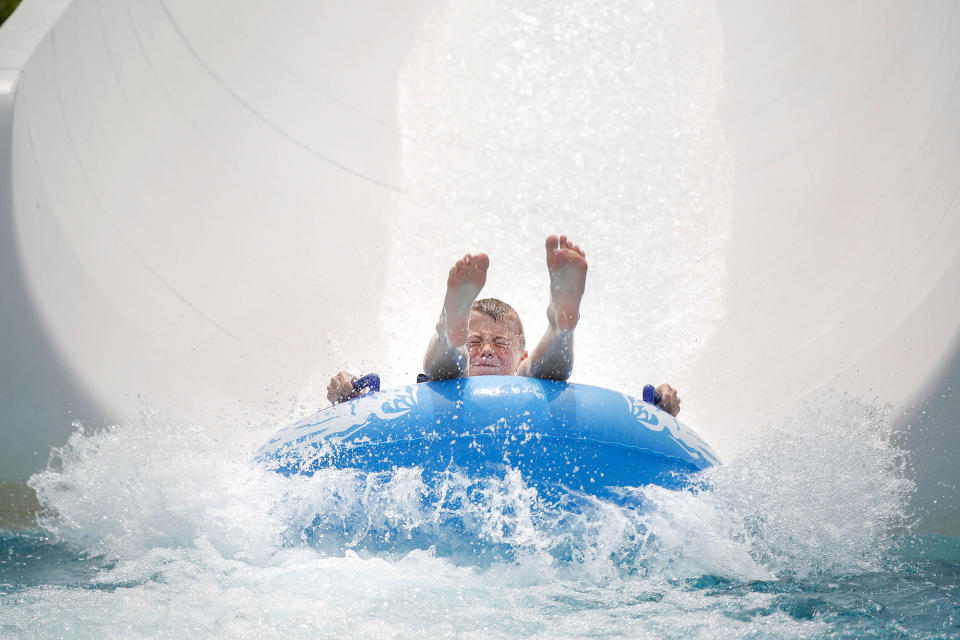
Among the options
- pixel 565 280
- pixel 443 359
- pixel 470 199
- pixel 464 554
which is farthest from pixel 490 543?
pixel 470 199

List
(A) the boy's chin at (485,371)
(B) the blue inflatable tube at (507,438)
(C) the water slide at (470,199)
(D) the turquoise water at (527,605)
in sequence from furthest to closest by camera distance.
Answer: (C) the water slide at (470,199) < (A) the boy's chin at (485,371) < (B) the blue inflatable tube at (507,438) < (D) the turquoise water at (527,605)

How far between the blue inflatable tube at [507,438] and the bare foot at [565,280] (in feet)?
0.60

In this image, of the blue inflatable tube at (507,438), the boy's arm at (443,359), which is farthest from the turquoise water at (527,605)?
the boy's arm at (443,359)

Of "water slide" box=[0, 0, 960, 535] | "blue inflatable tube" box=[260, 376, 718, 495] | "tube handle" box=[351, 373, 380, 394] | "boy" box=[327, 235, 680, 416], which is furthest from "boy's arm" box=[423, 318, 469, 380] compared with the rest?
"water slide" box=[0, 0, 960, 535]

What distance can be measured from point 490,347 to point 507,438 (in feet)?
1.84

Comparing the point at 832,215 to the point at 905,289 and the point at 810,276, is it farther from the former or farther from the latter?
the point at 905,289

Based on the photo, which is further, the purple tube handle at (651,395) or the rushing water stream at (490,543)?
the purple tube handle at (651,395)

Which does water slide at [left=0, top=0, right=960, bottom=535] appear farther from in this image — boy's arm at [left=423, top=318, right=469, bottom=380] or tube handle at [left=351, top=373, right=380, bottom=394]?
boy's arm at [left=423, top=318, right=469, bottom=380]

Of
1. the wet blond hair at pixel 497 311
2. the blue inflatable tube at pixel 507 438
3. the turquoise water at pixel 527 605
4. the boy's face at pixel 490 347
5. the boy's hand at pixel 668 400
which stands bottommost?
the turquoise water at pixel 527 605

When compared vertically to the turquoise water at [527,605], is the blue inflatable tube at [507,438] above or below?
above

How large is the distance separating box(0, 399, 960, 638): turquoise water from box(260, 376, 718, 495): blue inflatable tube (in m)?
0.04

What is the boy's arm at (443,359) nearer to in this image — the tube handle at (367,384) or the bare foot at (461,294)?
the bare foot at (461,294)

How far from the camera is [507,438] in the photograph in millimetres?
2166

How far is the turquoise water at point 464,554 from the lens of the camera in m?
1.71
